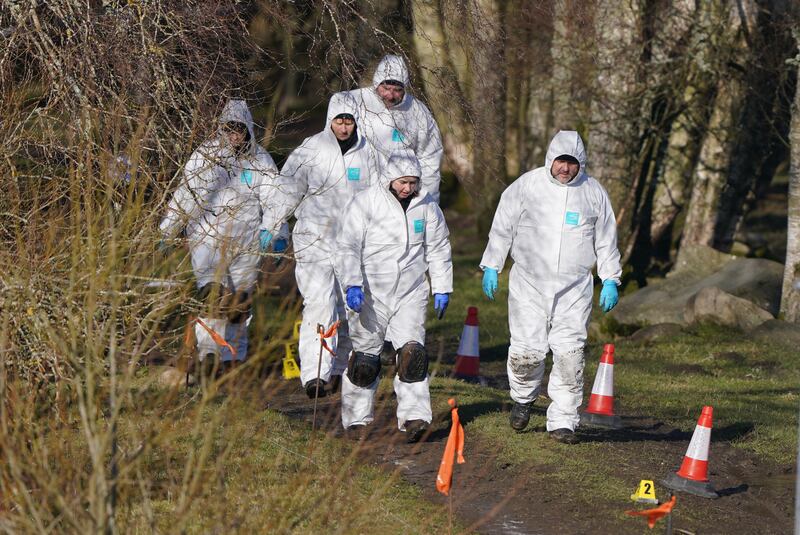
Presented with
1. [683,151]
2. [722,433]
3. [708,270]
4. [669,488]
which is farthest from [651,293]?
[669,488]

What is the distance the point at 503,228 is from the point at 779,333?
466cm

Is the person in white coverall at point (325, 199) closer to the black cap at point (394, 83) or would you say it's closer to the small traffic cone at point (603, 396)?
the black cap at point (394, 83)

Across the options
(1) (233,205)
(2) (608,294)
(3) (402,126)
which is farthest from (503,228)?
(1) (233,205)

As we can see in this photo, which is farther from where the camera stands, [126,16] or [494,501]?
[126,16]

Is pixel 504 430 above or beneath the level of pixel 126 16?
beneath

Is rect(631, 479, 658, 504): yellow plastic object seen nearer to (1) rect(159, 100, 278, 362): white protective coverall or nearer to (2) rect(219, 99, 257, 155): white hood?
(1) rect(159, 100, 278, 362): white protective coverall

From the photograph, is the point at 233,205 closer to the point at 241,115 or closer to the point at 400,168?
the point at 241,115

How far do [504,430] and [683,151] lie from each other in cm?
913

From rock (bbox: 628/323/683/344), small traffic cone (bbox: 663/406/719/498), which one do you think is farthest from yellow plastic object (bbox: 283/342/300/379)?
rock (bbox: 628/323/683/344)

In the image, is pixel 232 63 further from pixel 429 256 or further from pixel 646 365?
pixel 646 365

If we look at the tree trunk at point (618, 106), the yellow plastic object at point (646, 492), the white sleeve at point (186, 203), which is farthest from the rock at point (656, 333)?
the yellow plastic object at point (646, 492)

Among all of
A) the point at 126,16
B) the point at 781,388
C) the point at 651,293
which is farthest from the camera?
the point at 651,293

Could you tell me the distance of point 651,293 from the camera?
14469mm

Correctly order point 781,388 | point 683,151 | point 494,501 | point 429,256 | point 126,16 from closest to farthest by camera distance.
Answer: point 494,501 < point 126,16 < point 429,256 < point 781,388 < point 683,151
